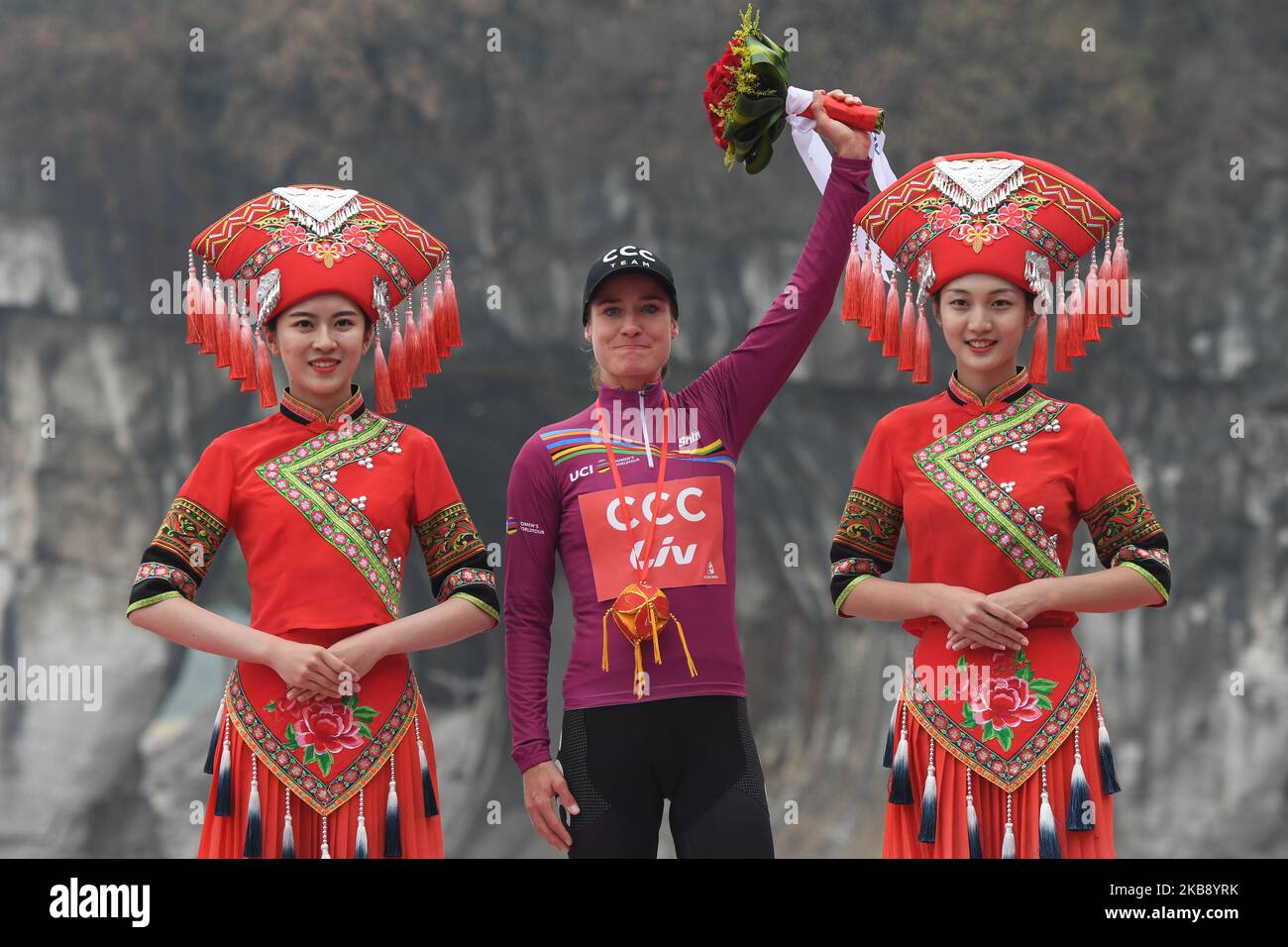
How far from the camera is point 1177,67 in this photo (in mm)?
8562

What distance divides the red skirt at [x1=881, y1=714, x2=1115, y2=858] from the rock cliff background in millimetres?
5354

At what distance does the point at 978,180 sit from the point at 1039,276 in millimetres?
239

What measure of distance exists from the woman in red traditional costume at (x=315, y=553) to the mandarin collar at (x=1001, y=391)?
100 cm

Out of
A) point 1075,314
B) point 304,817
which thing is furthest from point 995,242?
point 304,817

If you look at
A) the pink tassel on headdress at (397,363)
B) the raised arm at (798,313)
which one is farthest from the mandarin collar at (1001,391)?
the pink tassel on headdress at (397,363)

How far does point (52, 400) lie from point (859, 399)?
4.47 m

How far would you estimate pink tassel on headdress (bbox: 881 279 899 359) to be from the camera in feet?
10.8

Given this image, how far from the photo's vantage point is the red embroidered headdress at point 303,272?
3.14 meters

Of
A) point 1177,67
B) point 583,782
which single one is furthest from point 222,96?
point 583,782

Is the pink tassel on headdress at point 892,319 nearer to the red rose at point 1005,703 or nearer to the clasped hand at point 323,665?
the red rose at point 1005,703

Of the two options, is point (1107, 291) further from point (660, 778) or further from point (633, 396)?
point (660, 778)

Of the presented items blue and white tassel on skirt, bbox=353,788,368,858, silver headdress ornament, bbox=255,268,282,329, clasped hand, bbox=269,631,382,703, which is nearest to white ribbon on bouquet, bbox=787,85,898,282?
silver headdress ornament, bbox=255,268,282,329

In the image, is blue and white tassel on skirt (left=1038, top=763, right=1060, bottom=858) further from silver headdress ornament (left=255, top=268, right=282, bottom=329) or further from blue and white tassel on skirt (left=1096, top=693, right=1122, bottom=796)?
silver headdress ornament (left=255, top=268, right=282, bottom=329)
